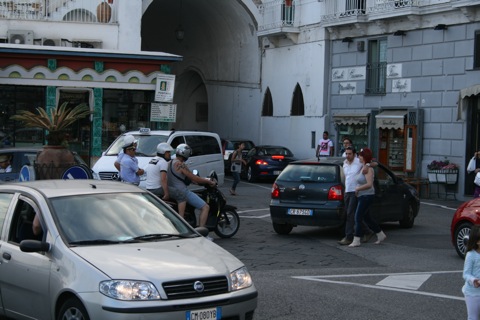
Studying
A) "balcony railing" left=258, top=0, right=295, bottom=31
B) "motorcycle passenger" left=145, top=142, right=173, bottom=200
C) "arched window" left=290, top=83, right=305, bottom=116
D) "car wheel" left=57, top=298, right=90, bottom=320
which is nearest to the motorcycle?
"motorcycle passenger" left=145, top=142, right=173, bottom=200

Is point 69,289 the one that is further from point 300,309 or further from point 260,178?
point 260,178

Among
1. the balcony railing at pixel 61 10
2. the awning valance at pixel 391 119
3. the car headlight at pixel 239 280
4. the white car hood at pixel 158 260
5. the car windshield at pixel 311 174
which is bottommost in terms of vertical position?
the car headlight at pixel 239 280

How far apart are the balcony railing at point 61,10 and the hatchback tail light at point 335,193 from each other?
1851 cm

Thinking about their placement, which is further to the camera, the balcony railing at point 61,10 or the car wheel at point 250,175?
the car wheel at point 250,175

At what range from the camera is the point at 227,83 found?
39906mm

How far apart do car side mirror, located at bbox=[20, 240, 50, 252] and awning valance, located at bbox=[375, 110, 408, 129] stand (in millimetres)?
22017

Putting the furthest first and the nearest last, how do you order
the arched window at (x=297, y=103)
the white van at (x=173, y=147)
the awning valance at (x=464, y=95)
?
the arched window at (x=297, y=103) < the awning valance at (x=464, y=95) < the white van at (x=173, y=147)

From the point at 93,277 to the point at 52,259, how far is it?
647 millimetres

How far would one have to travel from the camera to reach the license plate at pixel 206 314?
7.05 metres

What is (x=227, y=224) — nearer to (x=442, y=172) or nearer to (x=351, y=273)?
(x=351, y=273)

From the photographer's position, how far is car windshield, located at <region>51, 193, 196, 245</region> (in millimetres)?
7871

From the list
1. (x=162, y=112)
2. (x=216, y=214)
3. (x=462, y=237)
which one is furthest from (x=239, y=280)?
(x=162, y=112)

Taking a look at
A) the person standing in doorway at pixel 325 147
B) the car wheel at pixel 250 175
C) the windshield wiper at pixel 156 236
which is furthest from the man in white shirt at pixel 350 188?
the car wheel at pixel 250 175

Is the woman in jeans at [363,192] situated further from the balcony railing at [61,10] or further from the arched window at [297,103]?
the arched window at [297,103]
